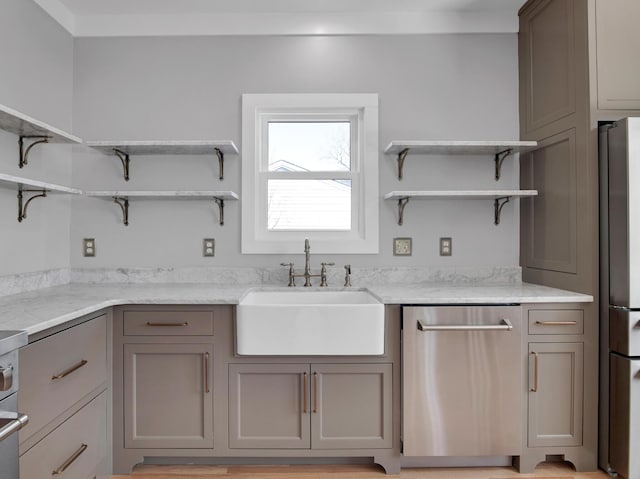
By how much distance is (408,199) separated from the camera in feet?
8.23

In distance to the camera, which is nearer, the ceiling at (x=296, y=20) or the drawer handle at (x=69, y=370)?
the drawer handle at (x=69, y=370)

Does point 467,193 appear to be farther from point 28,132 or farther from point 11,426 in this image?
point 28,132

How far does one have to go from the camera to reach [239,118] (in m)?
2.57

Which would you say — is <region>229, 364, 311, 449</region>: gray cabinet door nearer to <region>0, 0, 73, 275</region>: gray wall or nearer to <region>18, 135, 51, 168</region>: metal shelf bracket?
<region>0, 0, 73, 275</region>: gray wall

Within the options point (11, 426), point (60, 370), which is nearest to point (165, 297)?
point (60, 370)

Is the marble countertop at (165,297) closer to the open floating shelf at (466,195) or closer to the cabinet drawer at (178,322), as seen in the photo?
the cabinet drawer at (178,322)

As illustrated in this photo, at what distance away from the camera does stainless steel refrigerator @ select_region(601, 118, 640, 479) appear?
5.96 ft

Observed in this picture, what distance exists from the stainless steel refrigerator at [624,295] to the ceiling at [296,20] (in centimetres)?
112

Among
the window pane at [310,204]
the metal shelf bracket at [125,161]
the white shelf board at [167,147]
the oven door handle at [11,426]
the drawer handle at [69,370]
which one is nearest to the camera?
the oven door handle at [11,426]

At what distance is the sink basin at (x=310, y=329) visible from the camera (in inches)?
74.8

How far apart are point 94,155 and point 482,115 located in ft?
7.93

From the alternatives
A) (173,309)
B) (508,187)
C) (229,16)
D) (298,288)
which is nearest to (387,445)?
(298,288)

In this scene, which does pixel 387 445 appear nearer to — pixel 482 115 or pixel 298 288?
pixel 298 288

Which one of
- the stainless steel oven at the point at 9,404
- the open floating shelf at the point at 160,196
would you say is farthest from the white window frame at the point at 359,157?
the stainless steel oven at the point at 9,404
